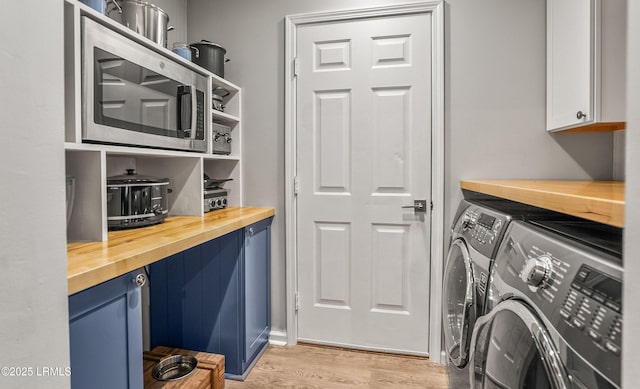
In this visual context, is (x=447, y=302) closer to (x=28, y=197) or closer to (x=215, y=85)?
(x=28, y=197)

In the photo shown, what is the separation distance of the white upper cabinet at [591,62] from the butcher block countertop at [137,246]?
1652 mm

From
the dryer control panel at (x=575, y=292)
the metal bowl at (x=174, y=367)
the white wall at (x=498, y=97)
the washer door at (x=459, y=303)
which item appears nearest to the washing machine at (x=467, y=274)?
the washer door at (x=459, y=303)

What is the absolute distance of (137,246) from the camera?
1.19m

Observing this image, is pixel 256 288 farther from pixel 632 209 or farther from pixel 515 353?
pixel 632 209

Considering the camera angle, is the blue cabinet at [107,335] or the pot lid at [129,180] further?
the pot lid at [129,180]

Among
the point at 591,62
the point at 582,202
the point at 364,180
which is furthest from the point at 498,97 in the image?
the point at 582,202

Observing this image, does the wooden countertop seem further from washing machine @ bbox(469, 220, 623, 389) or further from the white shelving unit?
the white shelving unit

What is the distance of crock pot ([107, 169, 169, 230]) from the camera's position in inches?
57.4

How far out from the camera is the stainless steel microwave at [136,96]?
1246 millimetres

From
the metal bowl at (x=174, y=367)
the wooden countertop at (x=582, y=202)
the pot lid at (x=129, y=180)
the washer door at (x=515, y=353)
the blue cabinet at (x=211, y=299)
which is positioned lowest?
the metal bowl at (x=174, y=367)

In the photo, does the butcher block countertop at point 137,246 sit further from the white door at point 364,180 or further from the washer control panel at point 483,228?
the washer control panel at point 483,228

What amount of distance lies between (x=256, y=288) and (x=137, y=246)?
1039mm

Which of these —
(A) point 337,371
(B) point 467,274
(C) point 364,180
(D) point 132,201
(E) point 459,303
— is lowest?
(A) point 337,371

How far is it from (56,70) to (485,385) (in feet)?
3.74
